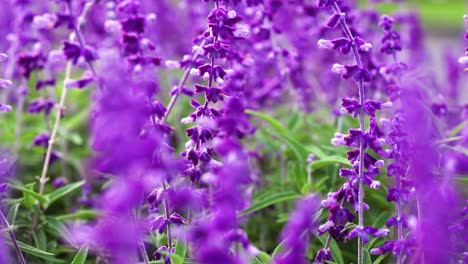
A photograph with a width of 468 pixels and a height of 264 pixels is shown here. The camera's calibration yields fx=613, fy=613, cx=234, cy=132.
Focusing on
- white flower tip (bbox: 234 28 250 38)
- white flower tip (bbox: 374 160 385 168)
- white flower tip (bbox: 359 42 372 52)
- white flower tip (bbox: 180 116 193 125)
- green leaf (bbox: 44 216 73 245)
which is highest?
white flower tip (bbox: 359 42 372 52)

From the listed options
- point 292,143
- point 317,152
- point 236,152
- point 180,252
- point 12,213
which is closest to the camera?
point 236,152

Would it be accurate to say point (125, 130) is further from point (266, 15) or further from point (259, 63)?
point (259, 63)

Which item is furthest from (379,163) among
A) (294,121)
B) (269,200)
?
(294,121)

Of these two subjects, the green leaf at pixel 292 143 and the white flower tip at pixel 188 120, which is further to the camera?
the green leaf at pixel 292 143

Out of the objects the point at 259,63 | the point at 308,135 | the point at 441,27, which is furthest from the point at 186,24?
the point at 441,27

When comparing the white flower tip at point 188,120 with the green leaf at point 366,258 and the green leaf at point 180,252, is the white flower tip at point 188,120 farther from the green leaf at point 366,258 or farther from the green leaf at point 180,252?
the green leaf at point 366,258

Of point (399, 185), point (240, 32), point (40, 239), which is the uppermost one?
point (240, 32)

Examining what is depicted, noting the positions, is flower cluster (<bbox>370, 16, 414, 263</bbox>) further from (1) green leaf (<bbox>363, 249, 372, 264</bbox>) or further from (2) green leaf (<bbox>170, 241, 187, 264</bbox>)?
(2) green leaf (<bbox>170, 241, 187, 264</bbox>)

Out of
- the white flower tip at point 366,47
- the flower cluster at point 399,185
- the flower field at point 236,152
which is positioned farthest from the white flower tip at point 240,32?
the flower cluster at point 399,185

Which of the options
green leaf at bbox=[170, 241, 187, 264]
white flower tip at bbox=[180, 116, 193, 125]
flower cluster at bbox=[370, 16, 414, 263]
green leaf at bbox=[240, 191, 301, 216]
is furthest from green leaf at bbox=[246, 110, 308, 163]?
green leaf at bbox=[170, 241, 187, 264]

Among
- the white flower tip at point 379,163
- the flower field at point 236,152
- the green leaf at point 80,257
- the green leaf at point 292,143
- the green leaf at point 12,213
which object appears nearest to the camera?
the flower field at point 236,152

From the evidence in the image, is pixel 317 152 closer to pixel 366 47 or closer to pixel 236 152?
pixel 366 47

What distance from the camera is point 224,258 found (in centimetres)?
171

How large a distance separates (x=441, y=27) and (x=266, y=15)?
444 inches
